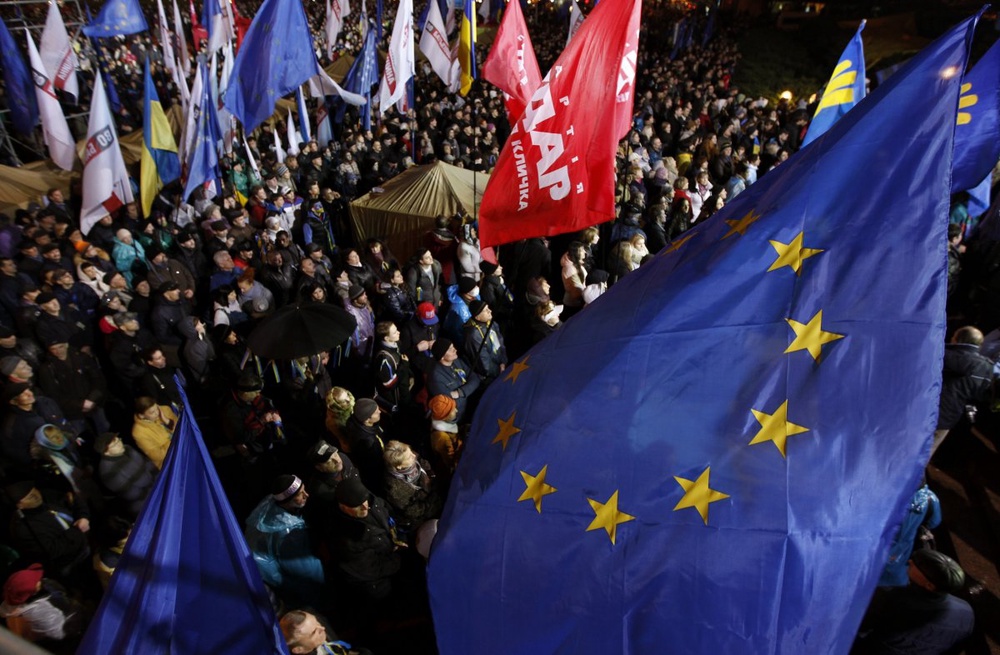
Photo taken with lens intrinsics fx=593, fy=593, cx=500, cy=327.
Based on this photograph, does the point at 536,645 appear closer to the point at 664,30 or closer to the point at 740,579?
the point at 740,579

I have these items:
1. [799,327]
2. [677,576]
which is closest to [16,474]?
[677,576]

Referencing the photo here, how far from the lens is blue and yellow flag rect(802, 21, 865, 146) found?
23.1 ft

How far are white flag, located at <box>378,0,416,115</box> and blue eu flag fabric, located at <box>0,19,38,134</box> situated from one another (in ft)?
22.3

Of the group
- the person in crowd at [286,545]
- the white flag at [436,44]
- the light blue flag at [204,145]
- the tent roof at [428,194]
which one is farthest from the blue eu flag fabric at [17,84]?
the person in crowd at [286,545]

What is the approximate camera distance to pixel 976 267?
823 centimetres

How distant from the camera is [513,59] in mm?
7449

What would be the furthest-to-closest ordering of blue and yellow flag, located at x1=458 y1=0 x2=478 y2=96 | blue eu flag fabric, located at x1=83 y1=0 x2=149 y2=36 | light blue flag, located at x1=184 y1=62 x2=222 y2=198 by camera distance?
1. blue eu flag fabric, located at x1=83 y1=0 x2=149 y2=36
2. blue and yellow flag, located at x1=458 y1=0 x2=478 y2=96
3. light blue flag, located at x1=184 y1=62 x2=222 y2=198

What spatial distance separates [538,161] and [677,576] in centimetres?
347

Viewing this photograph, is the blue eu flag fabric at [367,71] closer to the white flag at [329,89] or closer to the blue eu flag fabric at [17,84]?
the white flag at [329,89]

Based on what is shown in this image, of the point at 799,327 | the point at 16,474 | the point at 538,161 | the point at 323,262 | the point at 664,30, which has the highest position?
the point at 664,30

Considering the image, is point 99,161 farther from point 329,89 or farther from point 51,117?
point 329,89

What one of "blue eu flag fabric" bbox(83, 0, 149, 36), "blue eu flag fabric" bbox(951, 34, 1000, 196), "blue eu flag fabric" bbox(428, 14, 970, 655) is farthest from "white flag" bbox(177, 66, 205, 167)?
"blue eu flag fabric" bbox(951, 34, 1000, 196)

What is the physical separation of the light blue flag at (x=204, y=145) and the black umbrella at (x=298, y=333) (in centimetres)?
425

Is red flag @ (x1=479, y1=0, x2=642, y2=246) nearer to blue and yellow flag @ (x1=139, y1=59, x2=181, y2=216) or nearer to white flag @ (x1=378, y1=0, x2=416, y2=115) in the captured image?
blue and yellow flag @ (x1=139, y1=59, x2=181, y2=216)
